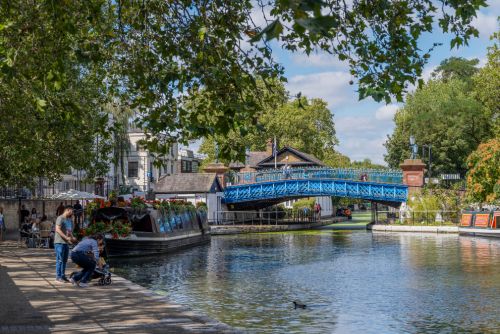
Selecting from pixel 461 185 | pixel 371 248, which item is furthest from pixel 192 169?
pixel 371 248

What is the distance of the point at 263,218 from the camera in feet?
217

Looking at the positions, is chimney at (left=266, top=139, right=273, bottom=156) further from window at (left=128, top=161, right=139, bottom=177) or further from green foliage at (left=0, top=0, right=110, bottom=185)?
green foliage at (left=0, top=0, right=110, bottom=185)

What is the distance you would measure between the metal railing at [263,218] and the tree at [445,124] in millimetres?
14446

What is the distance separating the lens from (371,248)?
3653 centimetres

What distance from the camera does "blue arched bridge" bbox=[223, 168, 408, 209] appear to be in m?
57.8

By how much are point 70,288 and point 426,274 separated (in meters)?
13.1

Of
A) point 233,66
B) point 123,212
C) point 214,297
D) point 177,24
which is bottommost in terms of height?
point 214,297

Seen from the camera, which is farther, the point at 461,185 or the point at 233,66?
the point at 461,185

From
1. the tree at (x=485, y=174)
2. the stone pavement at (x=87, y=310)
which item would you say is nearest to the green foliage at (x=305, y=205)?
the tree at (x=485, y=174)

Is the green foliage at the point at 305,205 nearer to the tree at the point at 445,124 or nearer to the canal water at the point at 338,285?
the tree at the point at 445,124

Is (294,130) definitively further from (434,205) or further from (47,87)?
(47,87)

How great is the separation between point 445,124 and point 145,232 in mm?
49670

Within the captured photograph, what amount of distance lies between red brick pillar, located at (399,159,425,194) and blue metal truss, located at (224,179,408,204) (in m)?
0.58

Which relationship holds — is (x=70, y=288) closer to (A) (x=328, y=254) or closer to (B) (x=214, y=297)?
(B) (x=214, y=297)
